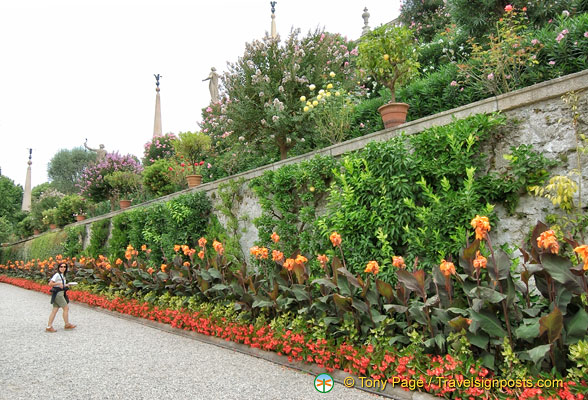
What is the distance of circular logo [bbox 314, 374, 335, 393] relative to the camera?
10.2ft

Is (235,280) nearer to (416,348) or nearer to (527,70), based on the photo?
(416,348)

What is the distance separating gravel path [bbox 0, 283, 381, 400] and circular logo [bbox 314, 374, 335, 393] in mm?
53

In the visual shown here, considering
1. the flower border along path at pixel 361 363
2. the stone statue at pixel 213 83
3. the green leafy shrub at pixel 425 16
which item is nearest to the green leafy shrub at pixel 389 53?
the flower border along path at pixel 361 363

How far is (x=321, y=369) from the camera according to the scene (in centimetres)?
346

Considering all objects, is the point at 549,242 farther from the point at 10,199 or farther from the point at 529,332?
the point at 10,199

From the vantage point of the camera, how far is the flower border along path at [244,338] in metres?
3.26

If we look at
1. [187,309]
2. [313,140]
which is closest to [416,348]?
[187,309]

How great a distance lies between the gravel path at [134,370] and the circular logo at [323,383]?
0.05 meters

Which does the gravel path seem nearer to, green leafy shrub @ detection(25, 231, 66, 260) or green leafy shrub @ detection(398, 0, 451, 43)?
green leafy shrub @ detection(25, 231, 66, 260)

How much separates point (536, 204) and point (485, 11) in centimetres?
748

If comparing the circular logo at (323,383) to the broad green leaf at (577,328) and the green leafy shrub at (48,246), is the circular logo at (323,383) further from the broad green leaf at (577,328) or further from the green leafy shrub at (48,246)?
the green leafy shrub at (48,246)

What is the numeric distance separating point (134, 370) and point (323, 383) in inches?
76.1

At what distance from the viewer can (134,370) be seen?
376 centimetres

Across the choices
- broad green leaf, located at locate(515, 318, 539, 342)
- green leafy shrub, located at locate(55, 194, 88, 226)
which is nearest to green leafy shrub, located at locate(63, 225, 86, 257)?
green leafy shrub, located at locate(55, 194, 88, 226)
